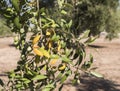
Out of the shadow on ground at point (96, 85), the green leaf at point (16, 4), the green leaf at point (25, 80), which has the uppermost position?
the green leaf at point (16, 4)

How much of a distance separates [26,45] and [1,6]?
0.25 meters

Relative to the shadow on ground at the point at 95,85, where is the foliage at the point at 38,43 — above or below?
above

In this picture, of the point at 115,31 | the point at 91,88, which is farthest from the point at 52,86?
the point at 115,31

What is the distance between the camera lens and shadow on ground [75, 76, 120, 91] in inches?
368

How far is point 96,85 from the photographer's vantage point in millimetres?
9758

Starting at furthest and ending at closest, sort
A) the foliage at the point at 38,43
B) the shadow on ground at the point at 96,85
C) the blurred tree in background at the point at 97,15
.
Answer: the blurred tree in background at the point at 97,15 → the shadow on ground at the point at 96,85 → the foliage at the point at 38,43

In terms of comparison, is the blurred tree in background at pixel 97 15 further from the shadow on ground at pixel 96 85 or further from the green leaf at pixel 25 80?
the green leaf at pixel 25 80

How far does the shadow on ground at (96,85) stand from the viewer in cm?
934

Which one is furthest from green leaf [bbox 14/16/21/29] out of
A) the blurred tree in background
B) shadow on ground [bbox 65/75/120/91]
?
the blurred tree in background

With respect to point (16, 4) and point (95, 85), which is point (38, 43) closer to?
point (16, 4)

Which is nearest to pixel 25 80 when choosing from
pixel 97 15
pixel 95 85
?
pixel 95 85

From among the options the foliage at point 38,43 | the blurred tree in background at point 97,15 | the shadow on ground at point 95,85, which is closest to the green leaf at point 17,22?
the foliage at point 38,43

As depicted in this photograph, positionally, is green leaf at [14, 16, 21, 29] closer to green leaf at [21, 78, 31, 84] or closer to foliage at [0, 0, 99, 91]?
foliage at [0, 0, 99, 91]

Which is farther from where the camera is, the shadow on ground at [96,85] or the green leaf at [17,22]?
the shadow on ground at [96,85]
